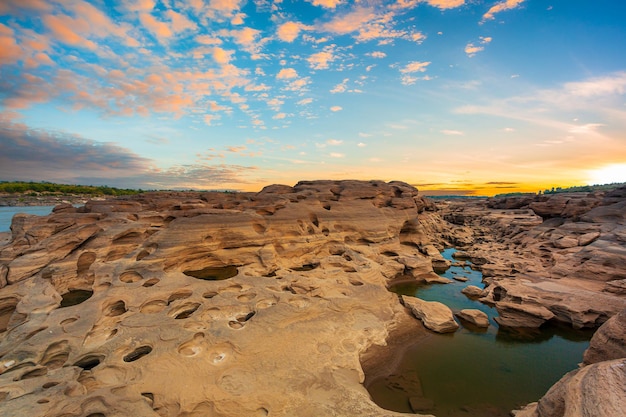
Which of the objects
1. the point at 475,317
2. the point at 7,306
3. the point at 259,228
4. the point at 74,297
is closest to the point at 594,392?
the point at 475,317

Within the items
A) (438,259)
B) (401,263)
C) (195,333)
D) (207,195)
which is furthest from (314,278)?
(207,195)

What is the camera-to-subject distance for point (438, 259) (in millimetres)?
19453

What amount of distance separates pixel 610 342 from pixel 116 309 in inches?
528

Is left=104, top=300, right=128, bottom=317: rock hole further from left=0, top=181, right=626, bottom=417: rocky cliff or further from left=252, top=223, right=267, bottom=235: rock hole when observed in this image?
left=252, top=223, right=267, bottom=235: rock hole

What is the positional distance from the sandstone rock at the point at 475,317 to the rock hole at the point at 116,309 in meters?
13.0

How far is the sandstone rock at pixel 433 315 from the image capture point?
10023mm

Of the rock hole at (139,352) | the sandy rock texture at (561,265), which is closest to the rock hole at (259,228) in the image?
the rock hole at (139,352)

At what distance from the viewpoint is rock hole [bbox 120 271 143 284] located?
11133 millimetres

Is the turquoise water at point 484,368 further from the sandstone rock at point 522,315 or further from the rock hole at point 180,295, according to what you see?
the rock hole at point 180,295

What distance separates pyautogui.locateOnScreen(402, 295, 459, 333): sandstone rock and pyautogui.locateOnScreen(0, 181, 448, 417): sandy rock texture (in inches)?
23.8

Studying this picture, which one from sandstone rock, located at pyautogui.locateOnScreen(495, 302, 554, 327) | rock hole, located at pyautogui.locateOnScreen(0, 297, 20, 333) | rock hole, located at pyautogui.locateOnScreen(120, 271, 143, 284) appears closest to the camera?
rock hole, located at pyautogui.locateOnScreen(0, 297, 20, 333)

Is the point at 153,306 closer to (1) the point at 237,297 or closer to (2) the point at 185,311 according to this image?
(2) the point at 185,311

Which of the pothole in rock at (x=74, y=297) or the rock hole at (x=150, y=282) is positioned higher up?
the rock hole at (x=150, y=282)

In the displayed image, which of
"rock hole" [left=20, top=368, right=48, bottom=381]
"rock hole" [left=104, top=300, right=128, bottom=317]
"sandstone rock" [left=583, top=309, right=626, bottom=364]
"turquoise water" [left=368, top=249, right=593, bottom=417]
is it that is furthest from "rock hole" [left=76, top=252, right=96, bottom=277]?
"sandstone rock" [left=583, top=309, right=626, bottom=364]
